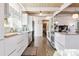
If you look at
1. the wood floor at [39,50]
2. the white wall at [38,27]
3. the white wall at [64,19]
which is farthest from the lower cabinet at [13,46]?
the white wall at [38,27]

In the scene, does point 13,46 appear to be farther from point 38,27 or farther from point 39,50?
point 38,27

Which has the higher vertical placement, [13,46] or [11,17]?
[11,17]

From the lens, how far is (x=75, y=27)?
30.7 ft

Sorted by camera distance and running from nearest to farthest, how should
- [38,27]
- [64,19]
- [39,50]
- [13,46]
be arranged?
[13,46], [39,50], [64,19], [38,27]

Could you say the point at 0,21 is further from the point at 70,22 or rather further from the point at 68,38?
the point at 70,22

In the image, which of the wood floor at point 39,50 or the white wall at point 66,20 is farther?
the white wall at point 66,20

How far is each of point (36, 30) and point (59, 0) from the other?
13.9m

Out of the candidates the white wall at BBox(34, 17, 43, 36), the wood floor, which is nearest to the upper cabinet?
the wood floor

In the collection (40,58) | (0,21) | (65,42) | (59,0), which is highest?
(59,0)

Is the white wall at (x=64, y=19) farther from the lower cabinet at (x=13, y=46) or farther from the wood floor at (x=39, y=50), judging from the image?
the lower cabinet at (x=13, y=46)

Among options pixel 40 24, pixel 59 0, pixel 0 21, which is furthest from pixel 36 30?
pixel 59 0

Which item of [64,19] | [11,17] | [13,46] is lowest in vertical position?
[13,46]

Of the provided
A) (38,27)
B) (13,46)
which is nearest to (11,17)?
(13,46)

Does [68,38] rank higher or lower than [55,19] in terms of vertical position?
lower
